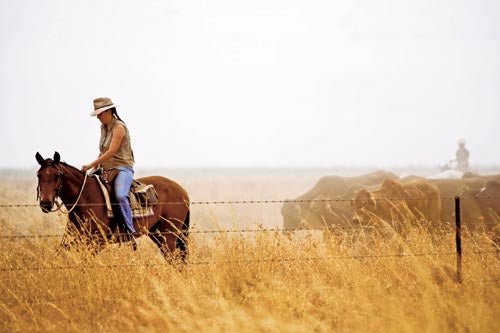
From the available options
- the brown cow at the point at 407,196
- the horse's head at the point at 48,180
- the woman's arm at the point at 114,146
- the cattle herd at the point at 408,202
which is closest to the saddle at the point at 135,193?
the woman's arm at the point at 114,146

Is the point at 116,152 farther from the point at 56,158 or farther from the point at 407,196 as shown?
the point at 407,196

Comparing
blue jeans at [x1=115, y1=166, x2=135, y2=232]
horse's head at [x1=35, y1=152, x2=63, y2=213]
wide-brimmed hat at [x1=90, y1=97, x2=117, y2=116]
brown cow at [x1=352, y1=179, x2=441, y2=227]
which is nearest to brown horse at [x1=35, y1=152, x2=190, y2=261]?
horse's head at [x1=35, y1=152, x2=63, y2=213]

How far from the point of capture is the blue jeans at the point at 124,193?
9398 millimetres

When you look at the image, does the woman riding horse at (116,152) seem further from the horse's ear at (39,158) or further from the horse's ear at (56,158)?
the horse's ear at (39,158)

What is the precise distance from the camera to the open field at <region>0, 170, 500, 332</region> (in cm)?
681

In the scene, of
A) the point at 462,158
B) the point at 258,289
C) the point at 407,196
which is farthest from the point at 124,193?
the point at 462,158

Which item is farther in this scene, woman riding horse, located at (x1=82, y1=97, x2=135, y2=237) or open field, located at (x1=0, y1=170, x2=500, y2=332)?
woman riding horse, located at (x1=82, y1=97, x2=135, y2=237)

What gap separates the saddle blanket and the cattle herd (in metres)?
3.67

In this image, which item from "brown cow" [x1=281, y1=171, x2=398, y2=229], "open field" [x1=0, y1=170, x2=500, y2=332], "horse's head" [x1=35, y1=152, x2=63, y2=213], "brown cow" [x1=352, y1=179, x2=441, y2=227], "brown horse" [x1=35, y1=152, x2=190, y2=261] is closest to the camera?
"open field" [x1=0, y1=170, x2=500, y2=332]

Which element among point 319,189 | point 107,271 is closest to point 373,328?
point 107,271

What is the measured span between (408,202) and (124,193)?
28.1 feet

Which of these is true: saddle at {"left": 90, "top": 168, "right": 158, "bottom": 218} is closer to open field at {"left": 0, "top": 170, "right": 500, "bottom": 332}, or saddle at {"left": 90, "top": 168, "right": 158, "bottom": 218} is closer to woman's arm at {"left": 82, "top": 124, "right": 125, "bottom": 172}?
woman's arm at {"left": 82, "top": 124, "right": 125, "bottom": 172}

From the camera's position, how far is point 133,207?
32.0 ft

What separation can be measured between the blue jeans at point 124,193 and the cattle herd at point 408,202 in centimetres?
414
